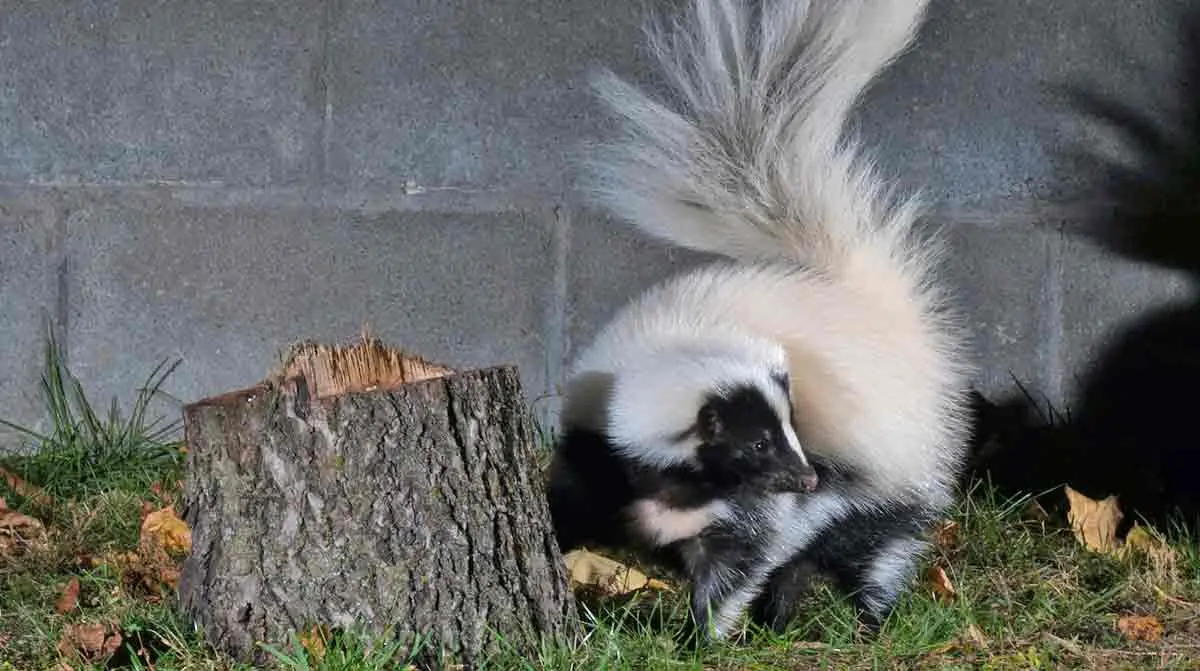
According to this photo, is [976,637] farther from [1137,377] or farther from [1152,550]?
[1137,377]

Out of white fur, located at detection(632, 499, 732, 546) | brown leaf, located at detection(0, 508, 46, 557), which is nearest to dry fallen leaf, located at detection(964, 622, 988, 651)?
white fur, located at detection(632, 499, 732, 546)

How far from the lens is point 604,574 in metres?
3.93

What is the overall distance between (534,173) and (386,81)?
1.67ft

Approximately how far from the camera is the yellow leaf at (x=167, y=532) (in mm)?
3988

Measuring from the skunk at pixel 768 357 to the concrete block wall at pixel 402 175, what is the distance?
2.22ft

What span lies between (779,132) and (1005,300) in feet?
4.35

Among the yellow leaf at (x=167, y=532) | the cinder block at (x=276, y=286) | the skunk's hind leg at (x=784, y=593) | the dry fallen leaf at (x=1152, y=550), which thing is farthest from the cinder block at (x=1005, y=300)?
the yellow leaf at (x=167, y=532)

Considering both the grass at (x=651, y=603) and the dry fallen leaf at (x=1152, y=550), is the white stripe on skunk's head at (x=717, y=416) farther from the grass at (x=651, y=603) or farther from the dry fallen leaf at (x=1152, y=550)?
the dry fallen leaf at (x=1152, y=550)

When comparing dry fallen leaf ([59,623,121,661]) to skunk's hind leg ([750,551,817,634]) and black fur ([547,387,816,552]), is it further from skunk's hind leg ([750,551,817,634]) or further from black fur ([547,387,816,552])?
skunk's hind leg ([750,551,817,634])

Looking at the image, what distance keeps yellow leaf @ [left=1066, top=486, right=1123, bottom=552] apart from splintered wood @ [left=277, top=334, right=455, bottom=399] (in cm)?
209

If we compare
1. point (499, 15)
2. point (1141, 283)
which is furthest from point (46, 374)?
point (1141, 283)

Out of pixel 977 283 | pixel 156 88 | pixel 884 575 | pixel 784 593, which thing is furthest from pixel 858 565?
pixel 156 88

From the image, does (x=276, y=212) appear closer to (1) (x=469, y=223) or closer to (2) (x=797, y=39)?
(1) (x=469, y=223)

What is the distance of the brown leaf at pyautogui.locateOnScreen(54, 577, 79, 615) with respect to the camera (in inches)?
141
